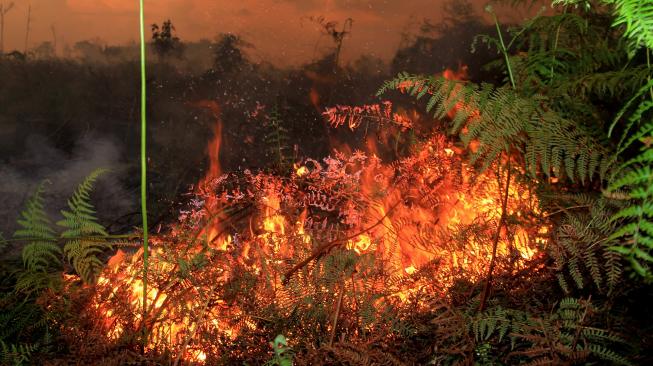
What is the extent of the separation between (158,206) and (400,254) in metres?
2.82

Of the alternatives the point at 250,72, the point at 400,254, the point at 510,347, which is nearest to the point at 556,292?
the point at 510,347

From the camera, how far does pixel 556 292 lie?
1.50 meters

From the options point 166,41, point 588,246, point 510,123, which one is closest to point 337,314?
point 588,246

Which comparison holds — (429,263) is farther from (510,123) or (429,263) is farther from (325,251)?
(510,123)

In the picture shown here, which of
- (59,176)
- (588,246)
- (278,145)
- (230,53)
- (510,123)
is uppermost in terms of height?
(230,53)

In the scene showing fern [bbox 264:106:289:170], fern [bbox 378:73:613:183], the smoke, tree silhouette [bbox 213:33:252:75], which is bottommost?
the smoke

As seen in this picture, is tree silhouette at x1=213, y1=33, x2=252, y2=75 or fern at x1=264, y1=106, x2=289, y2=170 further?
tree silhouette at x1=213, y1=33, x2=252, y2=75

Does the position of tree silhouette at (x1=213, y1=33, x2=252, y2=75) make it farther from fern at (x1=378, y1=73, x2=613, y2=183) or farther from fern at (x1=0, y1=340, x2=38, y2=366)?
fern at (x1=0, y1=340, x2=38, y2=366)

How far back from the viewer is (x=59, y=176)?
459cm

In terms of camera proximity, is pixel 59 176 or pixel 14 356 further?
pixel 59 176

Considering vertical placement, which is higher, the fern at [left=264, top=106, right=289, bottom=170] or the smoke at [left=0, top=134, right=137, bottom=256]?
the fern at [left=264, top=106, right=289, bottom=170]

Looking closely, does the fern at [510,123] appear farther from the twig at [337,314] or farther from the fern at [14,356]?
the fern at [14,356]

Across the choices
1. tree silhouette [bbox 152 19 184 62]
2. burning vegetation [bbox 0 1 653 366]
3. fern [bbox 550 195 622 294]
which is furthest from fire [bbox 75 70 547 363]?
tree silhouette [bbox 152 19 184 62]

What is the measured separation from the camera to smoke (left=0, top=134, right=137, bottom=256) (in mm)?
4379
